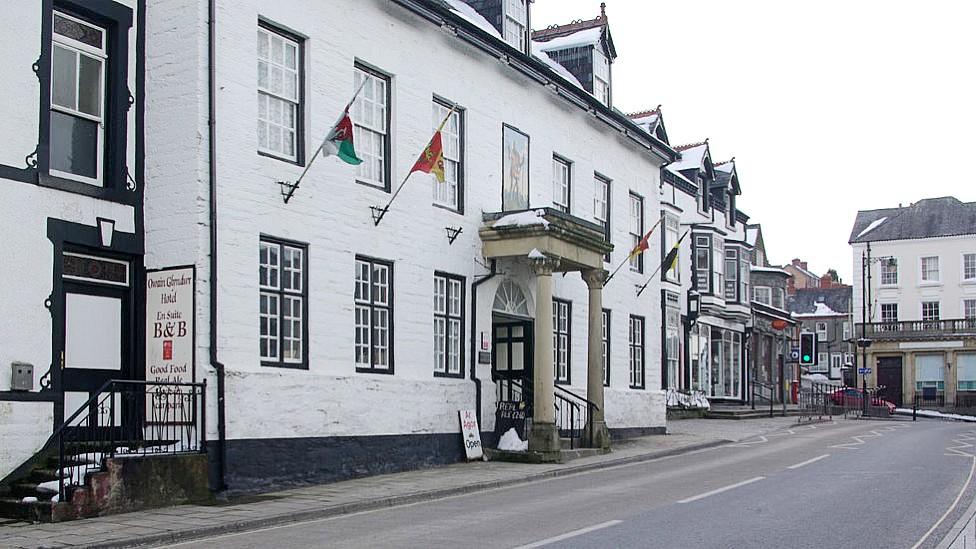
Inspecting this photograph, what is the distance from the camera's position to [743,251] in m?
48.8

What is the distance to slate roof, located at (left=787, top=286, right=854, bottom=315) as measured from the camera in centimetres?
9138

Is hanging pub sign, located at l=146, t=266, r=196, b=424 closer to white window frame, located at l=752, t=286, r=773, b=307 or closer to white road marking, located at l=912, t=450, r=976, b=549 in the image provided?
white road marking, located at l=912, t=450, r=976, b=549

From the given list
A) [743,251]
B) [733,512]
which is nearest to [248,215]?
[733,512]

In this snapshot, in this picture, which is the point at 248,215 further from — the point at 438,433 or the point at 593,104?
the point at 593,104

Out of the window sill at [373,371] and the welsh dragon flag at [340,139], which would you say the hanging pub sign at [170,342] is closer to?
the welsh dragon flag at [340,139]

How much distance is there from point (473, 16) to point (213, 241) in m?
10.3

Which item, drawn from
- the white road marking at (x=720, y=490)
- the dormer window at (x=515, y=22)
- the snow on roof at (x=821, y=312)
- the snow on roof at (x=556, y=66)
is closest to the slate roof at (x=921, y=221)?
the snow on roof at (x=821, y=312)

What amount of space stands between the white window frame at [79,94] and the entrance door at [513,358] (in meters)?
10.2

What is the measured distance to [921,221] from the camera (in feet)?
236

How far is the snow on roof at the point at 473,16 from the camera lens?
22.5m

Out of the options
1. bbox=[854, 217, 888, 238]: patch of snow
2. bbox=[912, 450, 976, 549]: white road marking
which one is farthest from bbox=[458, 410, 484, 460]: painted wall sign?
bbox=[854, 217, 888, 238]: patch of snow

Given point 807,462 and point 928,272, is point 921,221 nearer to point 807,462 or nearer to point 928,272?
point 928,272

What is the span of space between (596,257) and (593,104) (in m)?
5.55

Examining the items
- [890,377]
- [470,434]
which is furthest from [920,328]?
[470,434]
